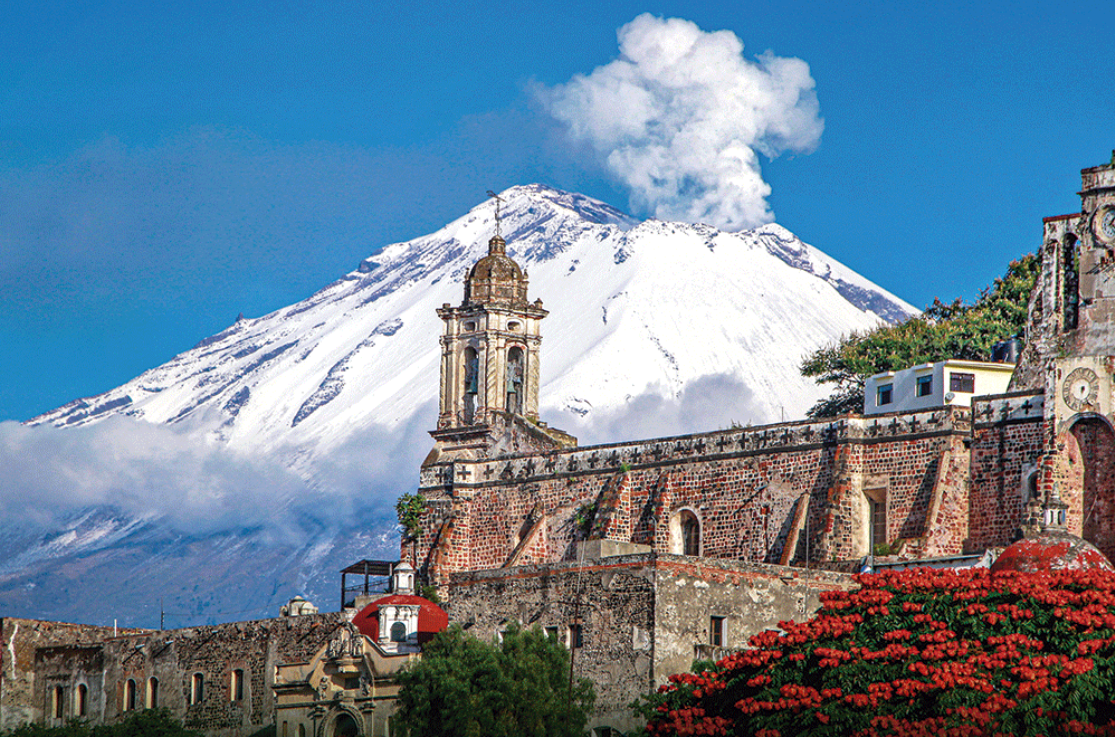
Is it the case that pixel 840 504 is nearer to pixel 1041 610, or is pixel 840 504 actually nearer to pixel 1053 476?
pixel 1053 476

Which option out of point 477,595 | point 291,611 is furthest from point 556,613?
point 291,611

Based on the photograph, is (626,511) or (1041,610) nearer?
(1041,610)

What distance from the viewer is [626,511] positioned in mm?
63062

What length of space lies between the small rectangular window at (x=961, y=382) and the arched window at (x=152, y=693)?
2612cm

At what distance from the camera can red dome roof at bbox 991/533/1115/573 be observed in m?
41.1

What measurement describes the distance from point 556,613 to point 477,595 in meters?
2.92

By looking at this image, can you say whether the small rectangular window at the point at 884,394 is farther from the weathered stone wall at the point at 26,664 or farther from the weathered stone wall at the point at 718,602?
the weathered stone wall at the point at 26,664

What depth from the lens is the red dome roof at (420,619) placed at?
5294 centimetres

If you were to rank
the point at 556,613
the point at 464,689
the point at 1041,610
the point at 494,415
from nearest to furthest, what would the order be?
the point at 1041,610
the point at 464,689
the point at 556,613
the point at 494,415

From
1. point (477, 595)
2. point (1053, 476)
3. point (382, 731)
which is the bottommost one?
point (382, 731)

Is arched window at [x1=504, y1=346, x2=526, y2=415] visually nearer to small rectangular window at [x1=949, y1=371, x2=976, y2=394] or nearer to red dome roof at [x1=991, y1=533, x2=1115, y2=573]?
small rectangular window at [x1=949, y1=371, x2=976, y2=394]

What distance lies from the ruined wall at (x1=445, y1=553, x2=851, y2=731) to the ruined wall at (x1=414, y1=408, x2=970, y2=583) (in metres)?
8.15

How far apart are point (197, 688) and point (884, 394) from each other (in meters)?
24.1

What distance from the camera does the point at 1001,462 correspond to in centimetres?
5506
